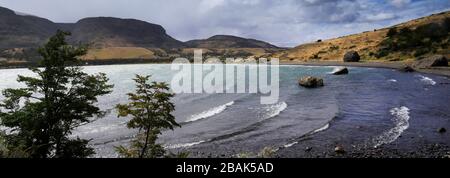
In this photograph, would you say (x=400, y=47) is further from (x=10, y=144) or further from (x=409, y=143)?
(x=10, y=144)

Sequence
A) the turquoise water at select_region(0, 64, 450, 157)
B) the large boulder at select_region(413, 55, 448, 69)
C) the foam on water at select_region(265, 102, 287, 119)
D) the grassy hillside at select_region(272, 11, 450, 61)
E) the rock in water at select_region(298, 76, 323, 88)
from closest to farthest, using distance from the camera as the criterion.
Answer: the turquoise water at select_region(0, 64, 450, 157), the foam on water at select_region(265, 102, 287, 119), the rock in water at select_region(298, 76, 323, 88), the large boulder at select_region(413, 55, 448, 69), the grassy hillside at select_region(272, 11, 450, 61)

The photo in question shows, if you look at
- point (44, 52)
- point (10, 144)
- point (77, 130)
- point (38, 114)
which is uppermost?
point (44, 52)

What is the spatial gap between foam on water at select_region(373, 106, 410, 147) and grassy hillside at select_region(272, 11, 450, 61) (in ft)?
221

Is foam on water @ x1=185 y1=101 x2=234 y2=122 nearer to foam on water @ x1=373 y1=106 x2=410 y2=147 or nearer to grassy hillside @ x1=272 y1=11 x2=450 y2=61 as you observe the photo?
foam on water @ x1=373 y1=106 x2=410 y2=147

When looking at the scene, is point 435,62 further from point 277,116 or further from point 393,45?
point 277,116

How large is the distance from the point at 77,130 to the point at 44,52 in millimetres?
15861

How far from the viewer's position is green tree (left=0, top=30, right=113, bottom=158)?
2102cm

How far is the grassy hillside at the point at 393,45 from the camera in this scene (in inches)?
4388

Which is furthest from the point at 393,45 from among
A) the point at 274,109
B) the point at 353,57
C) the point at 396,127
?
the point at 396,127

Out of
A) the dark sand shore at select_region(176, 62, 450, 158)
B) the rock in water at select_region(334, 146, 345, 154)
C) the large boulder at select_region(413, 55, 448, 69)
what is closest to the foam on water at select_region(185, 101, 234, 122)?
the dark sand shore at select_region(176, 62, 450, 158)

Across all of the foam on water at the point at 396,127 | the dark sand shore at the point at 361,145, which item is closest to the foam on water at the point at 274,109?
the dark sand shore at the point at 361,145

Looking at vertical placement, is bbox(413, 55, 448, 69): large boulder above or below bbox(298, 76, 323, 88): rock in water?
above

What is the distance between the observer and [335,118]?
38.1 meters
